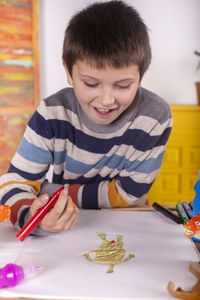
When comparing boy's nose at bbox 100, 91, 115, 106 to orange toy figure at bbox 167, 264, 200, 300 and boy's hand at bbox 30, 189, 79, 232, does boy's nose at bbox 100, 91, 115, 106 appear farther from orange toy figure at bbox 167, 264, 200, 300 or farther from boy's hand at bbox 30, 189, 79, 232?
orange toy figure at bbox 167, 264, 200, 300

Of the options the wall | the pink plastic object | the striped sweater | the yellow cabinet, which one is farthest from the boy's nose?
the wall

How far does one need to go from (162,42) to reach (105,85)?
5.50ft

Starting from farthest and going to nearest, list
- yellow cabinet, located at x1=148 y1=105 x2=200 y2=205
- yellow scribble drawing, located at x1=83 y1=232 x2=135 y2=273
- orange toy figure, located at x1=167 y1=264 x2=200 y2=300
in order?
yellow cabinet, located at x1=148 y1=105 x2=200 y2=205 < yellow scribble drawing, located at x1=83 y1=232 x2=135 y2=273 < orange toy figure, located at x1=167 y1=264 x2=200 y2=300

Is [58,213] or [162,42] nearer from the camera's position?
[58,213]

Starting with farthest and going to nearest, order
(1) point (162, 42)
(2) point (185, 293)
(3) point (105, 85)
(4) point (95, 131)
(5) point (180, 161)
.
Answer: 1. (1) point (162, 42)
2. (5) point (180, 161)
3. (4) point (95, 131)
4. (3) point (105, 85)
5. (2) point (185, 293)

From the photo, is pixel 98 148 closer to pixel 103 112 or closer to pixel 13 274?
pixel 103 112

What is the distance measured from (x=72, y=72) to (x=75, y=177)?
0.94 feet

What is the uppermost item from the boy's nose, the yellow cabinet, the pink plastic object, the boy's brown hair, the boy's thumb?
the boy's brown hair

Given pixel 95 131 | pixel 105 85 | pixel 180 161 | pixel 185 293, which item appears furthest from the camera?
pixel 180 161

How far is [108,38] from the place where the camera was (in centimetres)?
72

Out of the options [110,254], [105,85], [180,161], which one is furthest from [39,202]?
[180,161]

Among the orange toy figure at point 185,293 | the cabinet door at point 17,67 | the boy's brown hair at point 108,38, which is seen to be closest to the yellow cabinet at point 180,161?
the cabinet door at point 17,67

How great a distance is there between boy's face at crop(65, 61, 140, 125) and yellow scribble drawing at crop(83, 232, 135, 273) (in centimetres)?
26

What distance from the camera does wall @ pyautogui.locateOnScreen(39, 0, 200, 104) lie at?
7.29 feet
